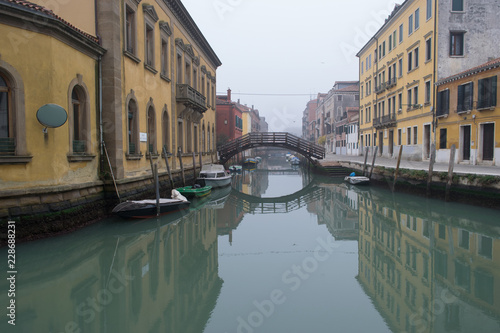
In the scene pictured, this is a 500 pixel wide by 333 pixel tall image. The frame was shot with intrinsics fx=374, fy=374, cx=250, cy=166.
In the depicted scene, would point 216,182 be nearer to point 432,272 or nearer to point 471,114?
point 471,114

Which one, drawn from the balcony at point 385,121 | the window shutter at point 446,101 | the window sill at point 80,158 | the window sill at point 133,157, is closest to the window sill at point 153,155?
the window sill at point 133,157

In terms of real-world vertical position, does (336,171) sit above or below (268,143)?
below

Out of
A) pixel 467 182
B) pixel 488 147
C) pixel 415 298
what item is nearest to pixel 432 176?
pixel 467 182

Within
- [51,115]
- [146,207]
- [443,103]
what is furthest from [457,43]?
[51,115]

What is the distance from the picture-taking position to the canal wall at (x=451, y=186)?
12.6 metres

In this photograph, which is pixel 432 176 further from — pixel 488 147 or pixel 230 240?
pixel 230 240

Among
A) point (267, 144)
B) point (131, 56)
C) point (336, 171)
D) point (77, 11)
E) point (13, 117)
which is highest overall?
point (77, 11)

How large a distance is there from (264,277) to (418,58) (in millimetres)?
22242

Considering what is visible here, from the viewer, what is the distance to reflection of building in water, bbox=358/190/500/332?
16.9ft

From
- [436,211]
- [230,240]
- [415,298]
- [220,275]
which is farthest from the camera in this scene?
[436,211]

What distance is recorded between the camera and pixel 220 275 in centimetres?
707

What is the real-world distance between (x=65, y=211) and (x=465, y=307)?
8.44 m

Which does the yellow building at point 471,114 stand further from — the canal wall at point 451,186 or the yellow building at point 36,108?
the yellow building at point 36,108

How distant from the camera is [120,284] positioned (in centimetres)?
650
